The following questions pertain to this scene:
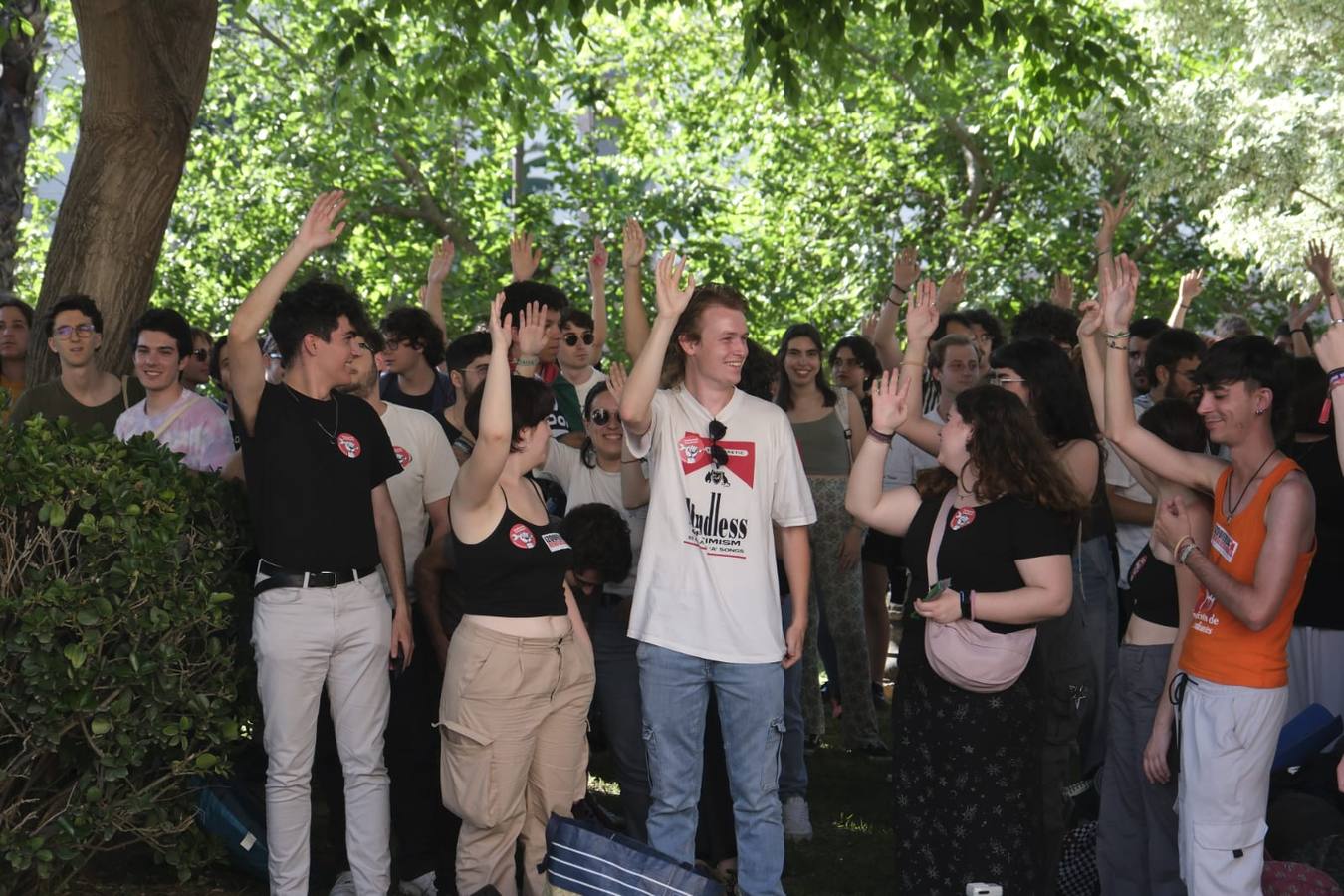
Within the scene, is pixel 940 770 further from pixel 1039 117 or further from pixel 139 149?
pixel 1039 117

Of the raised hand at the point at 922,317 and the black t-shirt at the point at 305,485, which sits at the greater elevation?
the raised hand at the point at 922,317

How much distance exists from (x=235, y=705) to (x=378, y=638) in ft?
1.98

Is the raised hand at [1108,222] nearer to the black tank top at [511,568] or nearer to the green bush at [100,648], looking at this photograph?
the black tank top at [511,568]

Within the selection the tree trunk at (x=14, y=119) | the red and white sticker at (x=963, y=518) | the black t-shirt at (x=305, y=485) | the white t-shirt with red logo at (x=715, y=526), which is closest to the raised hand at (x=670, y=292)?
the white t-shirt with red logo at (x=715, y=526)

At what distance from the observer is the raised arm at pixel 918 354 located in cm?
498

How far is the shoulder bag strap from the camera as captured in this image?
4711 millimetres

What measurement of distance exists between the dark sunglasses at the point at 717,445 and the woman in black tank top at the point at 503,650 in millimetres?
559

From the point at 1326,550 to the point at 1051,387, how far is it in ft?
3.53

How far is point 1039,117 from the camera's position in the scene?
34.1ft

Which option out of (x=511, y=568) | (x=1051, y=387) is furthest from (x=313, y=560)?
(x=1051, y=387)

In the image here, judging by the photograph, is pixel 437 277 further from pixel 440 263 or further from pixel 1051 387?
pixel 1051 387

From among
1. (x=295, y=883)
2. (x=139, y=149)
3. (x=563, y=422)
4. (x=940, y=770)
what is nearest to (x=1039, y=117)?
(x=563, y=422)

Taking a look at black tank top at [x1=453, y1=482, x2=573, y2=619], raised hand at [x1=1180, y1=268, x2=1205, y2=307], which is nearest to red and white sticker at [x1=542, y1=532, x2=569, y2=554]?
black tank top at [x1=453, y1=482, x2=573, y2=619]

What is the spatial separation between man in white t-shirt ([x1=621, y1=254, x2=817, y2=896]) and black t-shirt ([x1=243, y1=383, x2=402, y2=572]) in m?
0.97
